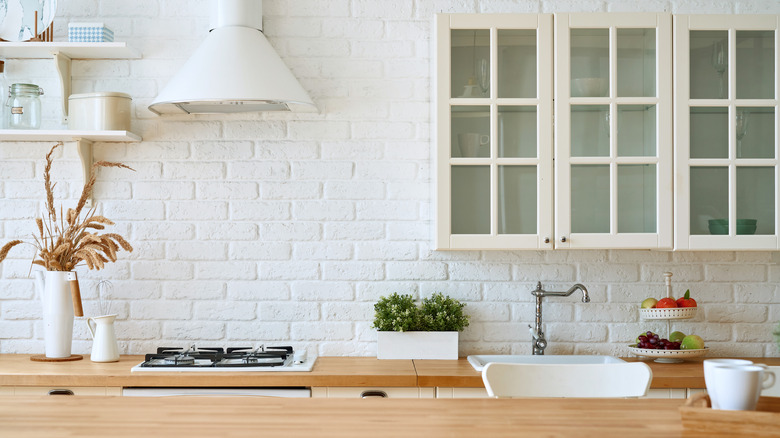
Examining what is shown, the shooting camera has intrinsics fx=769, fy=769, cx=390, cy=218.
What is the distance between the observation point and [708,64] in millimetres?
2861

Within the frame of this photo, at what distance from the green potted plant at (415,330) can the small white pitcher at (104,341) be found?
3.22ft

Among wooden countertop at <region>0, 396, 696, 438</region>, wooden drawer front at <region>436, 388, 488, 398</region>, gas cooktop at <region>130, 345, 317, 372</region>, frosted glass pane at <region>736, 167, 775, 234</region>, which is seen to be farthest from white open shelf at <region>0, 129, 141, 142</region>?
frosted glass pane at <region>736, 167, 775, 234</region>

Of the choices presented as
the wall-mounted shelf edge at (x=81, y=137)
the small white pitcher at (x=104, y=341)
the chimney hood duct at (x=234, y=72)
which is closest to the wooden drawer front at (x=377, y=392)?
the small white pitcher at (x=104, y=341)

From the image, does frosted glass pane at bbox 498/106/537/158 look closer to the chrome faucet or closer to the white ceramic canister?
the chrome faucet

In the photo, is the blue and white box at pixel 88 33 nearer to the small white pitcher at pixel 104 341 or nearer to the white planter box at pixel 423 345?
the small white pitcher at pixel 104 341

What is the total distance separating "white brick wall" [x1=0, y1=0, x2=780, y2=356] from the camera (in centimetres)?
312

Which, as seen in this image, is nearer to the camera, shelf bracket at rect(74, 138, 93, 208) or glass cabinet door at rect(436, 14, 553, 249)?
glass cabinet door at rect(436, 14, 553, 249)

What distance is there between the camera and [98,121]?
2951 mm

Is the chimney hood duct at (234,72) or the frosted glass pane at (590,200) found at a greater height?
the chimney hood duct at (234,72)

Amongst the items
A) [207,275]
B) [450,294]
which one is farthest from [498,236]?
[207,275]

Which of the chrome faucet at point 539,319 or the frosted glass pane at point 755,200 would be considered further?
the chrome faucet at point 539,319

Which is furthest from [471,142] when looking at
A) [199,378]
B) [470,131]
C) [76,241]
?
[76,241]

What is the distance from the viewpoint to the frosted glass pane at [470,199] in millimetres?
2859

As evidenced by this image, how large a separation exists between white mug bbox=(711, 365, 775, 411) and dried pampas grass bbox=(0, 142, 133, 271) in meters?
2.27
